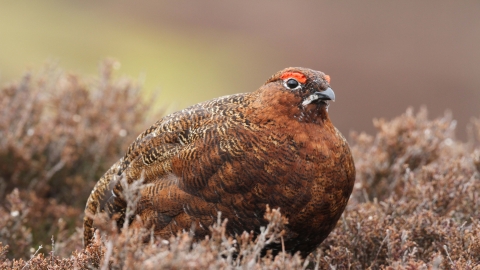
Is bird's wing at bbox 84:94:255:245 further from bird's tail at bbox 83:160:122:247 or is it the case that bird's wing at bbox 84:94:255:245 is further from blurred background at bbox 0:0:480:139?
blurred background at bbox 0:0:480:139

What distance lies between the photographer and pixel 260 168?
288 cm

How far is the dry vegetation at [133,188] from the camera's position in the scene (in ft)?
9.01

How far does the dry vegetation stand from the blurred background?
17.3 feet

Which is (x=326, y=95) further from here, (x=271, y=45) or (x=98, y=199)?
(x=271, y=45)

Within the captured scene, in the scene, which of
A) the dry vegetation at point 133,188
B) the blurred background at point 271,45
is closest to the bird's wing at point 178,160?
the dry vegetation at point 133,188

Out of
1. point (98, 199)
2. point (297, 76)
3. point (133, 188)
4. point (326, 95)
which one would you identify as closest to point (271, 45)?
point (98, 199)

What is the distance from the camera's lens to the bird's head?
9.86 ft

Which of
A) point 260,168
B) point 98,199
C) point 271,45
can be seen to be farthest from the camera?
point 271,45

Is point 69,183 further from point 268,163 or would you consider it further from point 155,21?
point 155,21

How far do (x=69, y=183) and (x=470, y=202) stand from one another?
11.1ft

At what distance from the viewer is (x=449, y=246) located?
325 cm

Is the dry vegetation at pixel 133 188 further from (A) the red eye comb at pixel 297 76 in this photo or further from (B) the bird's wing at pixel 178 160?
(A) the red eye comb at pixel 297 76

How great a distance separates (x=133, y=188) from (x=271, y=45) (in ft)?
46.1

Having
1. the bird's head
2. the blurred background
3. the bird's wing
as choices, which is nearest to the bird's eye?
the bird's head
